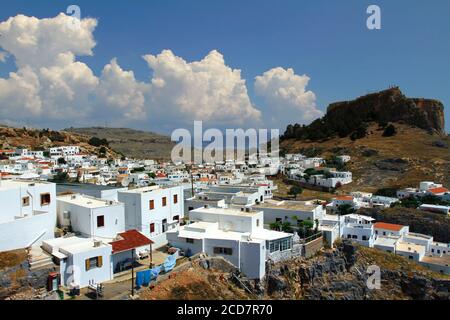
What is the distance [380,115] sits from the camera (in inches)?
4171

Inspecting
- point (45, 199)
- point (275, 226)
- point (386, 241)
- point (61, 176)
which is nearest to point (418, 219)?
point (386, 241)

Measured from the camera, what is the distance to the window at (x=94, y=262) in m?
17.1

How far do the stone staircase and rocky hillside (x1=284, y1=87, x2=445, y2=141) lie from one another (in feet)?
300

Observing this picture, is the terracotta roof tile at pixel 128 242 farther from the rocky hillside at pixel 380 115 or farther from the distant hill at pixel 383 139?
the rocky hillside at pixel 380 115

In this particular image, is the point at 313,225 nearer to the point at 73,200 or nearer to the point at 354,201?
the point at 73,200

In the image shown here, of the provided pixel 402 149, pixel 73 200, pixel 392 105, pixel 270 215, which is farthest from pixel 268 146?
pixel 73 200

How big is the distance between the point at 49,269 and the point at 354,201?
43082mm

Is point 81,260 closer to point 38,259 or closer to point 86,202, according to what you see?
point 38,259

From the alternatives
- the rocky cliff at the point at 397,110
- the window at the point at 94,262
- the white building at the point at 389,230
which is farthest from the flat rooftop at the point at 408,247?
the rocky cliff at the point at 397,110

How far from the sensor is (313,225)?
90.7 feet

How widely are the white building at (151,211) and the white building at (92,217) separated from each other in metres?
2.15

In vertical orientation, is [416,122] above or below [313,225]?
above

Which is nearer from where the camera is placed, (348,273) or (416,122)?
(348,273)

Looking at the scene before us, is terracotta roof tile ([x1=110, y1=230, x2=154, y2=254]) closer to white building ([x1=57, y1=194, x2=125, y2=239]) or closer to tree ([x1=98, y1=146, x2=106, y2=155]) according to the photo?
white building ([x1=57, y1=194, x2=125, y2=239])
